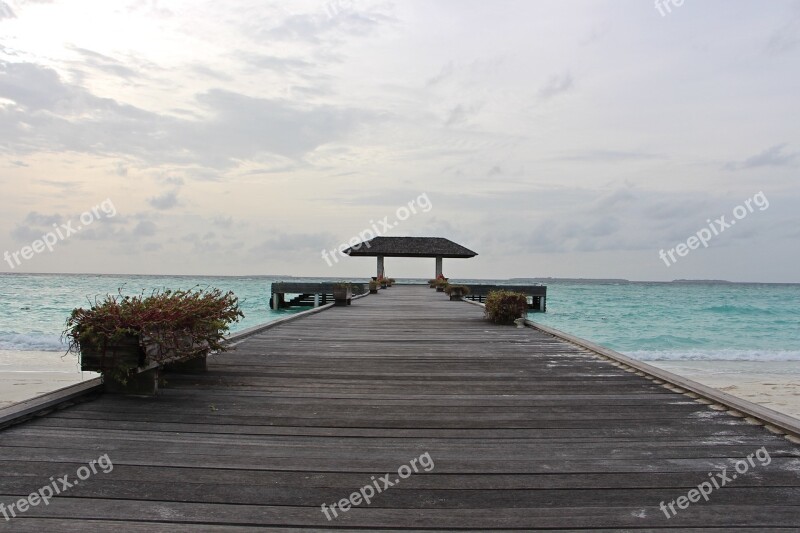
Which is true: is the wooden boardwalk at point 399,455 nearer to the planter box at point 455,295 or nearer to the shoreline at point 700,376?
the shoreline at point 700,376

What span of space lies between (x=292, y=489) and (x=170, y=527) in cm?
55

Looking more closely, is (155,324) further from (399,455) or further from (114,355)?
(399,455)

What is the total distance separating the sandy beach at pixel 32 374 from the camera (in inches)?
441

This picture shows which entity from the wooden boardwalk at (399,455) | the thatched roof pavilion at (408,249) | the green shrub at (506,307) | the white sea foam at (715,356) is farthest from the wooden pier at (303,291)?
the wooden boardwalk at (399,455)

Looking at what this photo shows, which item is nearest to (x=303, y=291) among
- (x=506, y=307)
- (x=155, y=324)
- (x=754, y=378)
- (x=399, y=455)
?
(x=754, y=378)

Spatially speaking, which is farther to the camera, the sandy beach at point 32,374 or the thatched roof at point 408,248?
the thatched roof at point 408,248

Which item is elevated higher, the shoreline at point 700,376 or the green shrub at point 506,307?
the green shrub at point 506,307

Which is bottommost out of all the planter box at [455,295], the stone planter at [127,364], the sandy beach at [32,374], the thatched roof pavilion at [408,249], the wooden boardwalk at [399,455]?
the sandy beach at [32,374]

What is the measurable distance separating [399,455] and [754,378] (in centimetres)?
1480

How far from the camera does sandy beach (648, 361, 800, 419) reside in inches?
456

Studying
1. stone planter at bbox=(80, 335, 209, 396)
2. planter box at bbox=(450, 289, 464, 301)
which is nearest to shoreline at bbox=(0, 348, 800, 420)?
planter box at bbox=(450, 289, 464, 301)

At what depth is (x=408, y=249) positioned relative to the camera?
35.7 m

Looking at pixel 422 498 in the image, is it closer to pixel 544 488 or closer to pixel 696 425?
pixel 544 488

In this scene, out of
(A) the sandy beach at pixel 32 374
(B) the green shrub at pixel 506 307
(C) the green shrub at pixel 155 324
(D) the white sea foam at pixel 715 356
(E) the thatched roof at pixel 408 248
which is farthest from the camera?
(E) the thatched roof at pixel 408 248
